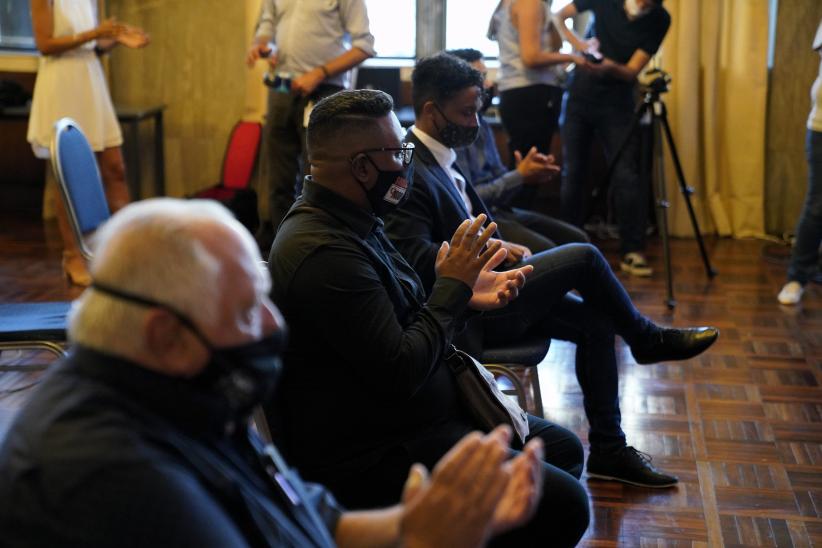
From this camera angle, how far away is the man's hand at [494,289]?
2.23 meters

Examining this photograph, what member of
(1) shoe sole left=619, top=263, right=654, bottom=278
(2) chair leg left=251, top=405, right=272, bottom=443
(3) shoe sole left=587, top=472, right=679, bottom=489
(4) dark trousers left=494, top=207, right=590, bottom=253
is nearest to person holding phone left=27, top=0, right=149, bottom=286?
(4) dark trousers left=494, top=207, right=590, bottom=253

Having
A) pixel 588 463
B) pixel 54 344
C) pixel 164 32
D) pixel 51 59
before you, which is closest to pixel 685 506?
pixel 588 463

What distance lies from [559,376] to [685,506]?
105 centimetres

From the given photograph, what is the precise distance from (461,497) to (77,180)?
7.35 feet

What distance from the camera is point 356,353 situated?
1868 millimetres

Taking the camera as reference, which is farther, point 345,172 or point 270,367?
point 345,172

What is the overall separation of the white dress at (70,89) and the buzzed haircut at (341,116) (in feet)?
9.35

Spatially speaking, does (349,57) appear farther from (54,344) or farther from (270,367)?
(270,367)

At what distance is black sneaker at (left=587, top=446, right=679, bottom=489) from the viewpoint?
294 centimetres

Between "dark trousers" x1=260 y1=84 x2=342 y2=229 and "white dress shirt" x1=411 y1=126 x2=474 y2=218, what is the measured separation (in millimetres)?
1995

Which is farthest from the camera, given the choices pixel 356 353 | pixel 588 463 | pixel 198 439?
pixel 588 463

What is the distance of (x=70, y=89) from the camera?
472 cm

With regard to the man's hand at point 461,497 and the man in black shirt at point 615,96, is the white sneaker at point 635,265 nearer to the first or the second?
the man in black shirt at point 615,96

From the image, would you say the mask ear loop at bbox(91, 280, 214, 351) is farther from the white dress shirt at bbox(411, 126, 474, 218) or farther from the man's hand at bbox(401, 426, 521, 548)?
the white dress shirt at bbox(411, 126, 474, 218)
